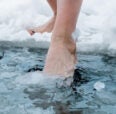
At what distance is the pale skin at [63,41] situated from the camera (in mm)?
3309

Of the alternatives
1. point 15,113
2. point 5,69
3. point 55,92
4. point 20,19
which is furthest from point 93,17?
point 15,113

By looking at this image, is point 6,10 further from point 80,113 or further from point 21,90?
point 80,113

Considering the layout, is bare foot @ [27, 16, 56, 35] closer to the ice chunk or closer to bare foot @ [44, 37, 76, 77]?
bare foot @ [44, 37, 76, 77]

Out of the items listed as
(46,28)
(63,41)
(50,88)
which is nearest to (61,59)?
(63,41)

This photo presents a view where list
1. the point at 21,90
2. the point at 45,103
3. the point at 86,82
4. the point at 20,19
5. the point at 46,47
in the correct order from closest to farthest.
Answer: the point at 45,103, the point at 21,90, the point at 86,82, the point at 46,47, the point at 20,19

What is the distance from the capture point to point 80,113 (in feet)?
9.19

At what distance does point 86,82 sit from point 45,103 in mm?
544

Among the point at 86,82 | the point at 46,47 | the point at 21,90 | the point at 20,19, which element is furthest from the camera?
the point at 20,19

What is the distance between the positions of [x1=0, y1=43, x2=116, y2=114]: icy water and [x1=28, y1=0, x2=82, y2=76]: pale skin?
3.7 inches

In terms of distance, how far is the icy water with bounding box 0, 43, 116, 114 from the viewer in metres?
2.86

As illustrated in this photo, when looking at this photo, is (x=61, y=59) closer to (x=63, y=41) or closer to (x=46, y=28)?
(x=63, y=41)

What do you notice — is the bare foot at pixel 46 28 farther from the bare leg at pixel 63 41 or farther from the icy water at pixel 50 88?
the bare leg at pixel 63 41

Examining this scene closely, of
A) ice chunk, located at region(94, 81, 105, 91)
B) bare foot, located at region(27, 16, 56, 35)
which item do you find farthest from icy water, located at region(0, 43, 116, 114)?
bare foot, located at region(27, 16, 56, 35)

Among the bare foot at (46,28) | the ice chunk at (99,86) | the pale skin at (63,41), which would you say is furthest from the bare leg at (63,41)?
the bare foot at (46,28)
